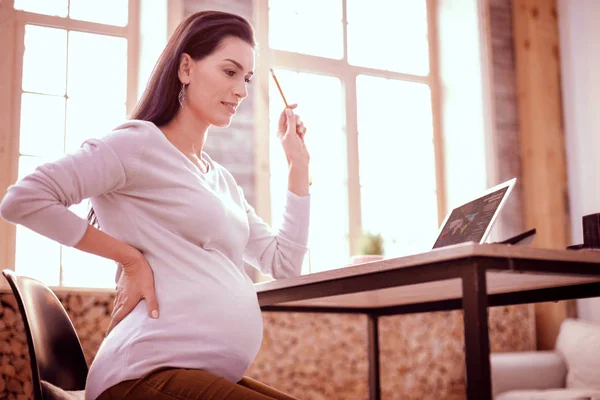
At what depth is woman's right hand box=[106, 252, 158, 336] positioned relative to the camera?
139 centimetres

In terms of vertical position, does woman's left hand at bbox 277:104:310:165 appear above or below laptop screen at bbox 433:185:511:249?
above

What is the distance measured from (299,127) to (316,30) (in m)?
Result: 2.61

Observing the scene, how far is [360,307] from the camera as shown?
2580 mm

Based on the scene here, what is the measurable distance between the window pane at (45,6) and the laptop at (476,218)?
2.68 m

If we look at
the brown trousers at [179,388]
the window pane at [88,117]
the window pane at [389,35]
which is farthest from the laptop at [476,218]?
the window pane at [389,35]

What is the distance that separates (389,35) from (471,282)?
12.7ft

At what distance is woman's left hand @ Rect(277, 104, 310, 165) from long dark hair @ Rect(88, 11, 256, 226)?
1.46 ft

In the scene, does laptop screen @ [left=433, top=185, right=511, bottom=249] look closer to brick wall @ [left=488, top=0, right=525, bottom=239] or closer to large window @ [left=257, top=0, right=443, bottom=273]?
large window @ [left=257, top=0, right=443, bottom=273]

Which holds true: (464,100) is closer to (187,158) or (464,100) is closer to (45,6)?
(45,6)

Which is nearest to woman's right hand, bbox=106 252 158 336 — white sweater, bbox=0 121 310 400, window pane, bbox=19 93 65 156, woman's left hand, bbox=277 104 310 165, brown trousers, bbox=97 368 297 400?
white sweater, bbox=0 121 310 400

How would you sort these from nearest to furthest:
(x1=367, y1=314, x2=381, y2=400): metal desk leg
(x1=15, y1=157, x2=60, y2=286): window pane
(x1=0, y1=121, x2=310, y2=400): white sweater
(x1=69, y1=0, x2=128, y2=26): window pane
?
(x1=0, y1=121, x2=310, y2=400): white sweater → (x1=367, y1=314, x2=381, y2=400): metal desk leg → (x1=15, y1=157, x2=60, y2=286): window pane → (x1=69, y1=0, x2=128, y2=26): window pane

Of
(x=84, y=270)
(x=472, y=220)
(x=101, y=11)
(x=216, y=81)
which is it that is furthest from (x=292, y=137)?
(x=101, y=11)

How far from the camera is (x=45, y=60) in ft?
12.5

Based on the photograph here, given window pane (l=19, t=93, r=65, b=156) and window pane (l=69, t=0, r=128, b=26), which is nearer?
window pane (l=19, t=93, r=65, b=156)
